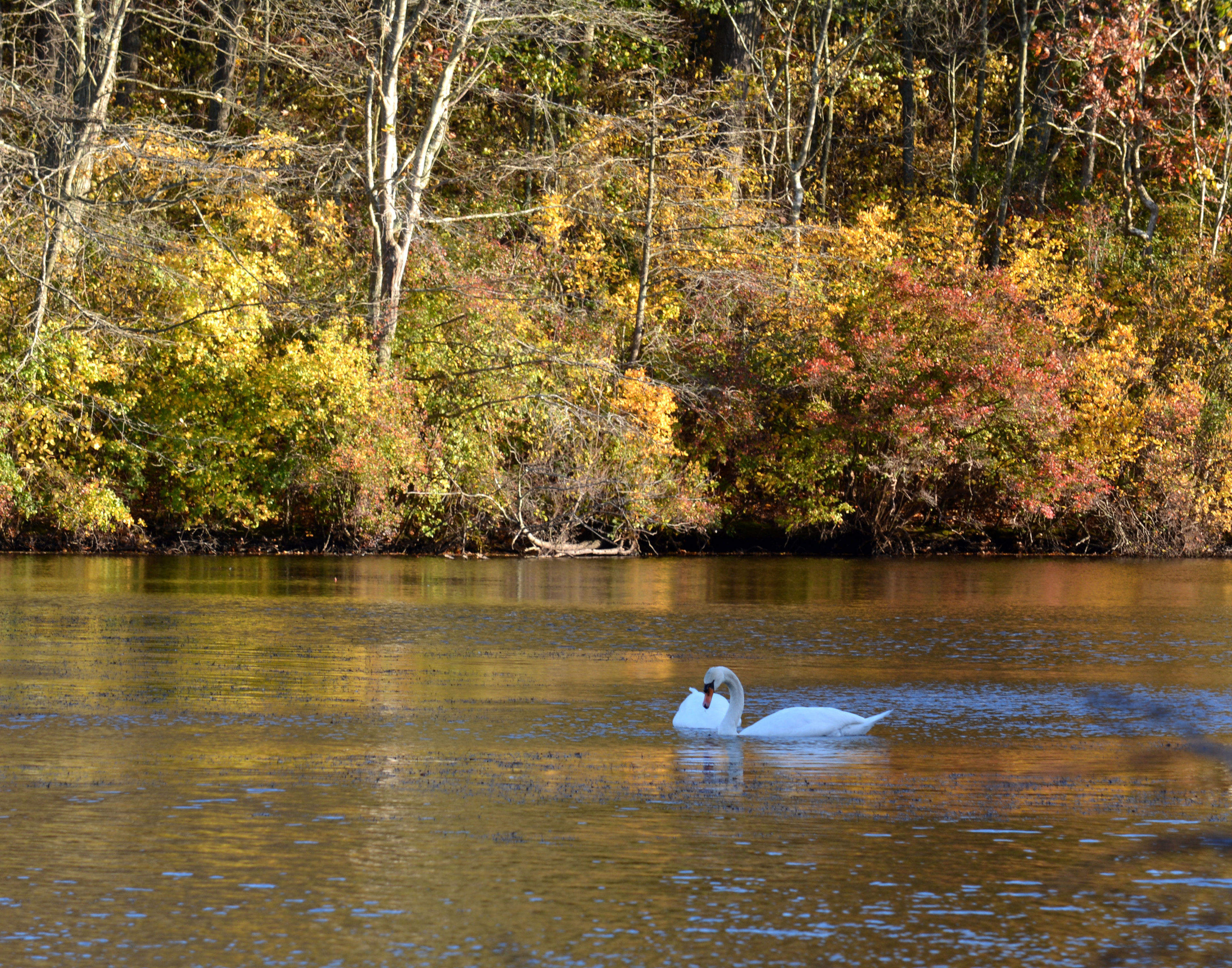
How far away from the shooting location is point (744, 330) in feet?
143

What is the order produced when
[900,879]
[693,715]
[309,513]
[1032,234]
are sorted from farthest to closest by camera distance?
[1032,234], [309,513], [693,715], [900,879]

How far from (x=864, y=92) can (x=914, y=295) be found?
15.5m

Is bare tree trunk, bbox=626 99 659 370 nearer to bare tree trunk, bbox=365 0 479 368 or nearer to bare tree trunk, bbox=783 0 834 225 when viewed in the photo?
bare tree trunk, bbox=365 0 479 368

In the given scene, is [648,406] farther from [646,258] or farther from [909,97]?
[909,97]

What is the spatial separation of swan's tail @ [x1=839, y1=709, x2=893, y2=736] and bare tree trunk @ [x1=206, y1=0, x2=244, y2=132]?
32244mm

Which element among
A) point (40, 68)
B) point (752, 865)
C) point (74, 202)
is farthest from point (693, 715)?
point (40, 68)

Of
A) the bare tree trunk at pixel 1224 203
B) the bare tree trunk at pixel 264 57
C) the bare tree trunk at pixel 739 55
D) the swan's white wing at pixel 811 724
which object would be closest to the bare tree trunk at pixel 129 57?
the bare tree trunk at pixel 264 57

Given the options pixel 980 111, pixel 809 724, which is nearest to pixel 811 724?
pixel 809 724

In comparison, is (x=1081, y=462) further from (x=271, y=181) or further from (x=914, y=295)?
(x=271, y=181)

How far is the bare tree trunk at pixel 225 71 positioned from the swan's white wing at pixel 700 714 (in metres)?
31.5

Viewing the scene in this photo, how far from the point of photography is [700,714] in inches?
545

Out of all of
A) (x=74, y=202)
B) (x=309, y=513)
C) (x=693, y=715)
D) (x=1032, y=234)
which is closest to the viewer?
(x=693, y=715)

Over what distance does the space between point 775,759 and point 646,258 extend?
3083cm

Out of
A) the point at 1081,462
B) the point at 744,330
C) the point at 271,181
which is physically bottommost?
the point at 1081,462
